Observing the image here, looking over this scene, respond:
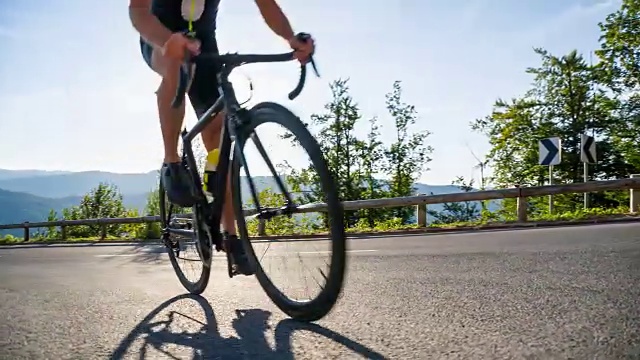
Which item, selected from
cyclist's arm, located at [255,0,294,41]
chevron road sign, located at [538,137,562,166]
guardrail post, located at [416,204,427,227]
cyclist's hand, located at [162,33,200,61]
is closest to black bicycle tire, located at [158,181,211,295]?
cyclist's hand, located at [162,33,200,61]

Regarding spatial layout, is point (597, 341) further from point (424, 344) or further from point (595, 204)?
point (595, 204)

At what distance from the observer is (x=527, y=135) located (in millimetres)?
34625

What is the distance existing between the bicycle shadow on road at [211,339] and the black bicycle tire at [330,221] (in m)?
0.07

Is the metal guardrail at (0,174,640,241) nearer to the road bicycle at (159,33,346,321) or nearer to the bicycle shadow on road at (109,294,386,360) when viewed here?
the road bicycle at (159,33,346,321)

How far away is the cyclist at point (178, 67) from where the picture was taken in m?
2.72

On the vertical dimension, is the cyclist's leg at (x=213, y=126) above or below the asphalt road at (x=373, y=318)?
above

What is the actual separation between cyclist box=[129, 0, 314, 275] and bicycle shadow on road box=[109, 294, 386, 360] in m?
0.36

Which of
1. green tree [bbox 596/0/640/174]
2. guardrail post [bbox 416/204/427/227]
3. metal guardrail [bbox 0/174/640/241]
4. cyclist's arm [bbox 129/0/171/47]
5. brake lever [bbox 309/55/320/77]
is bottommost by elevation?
guardrail post [bbox 416/204/427/227]

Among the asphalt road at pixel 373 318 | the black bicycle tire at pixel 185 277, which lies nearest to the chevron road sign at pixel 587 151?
the asphalt road at pixel 373 318

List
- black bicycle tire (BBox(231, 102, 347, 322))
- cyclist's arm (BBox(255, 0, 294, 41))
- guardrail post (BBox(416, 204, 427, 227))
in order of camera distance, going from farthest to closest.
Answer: guardrail post (BBox(416, 204, 427, 227)) < cyclist's arm (BBox(255, 0, 294, 41)) < black bicycle tire (BBox(231, 102, 347, 322))

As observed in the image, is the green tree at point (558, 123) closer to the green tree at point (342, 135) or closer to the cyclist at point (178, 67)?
the green tree at point (342, 135)

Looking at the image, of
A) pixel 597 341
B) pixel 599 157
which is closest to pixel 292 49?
pixel 597 341

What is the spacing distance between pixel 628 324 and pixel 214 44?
7.88 ft

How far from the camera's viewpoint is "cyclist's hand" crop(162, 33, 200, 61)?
2.38 metres
